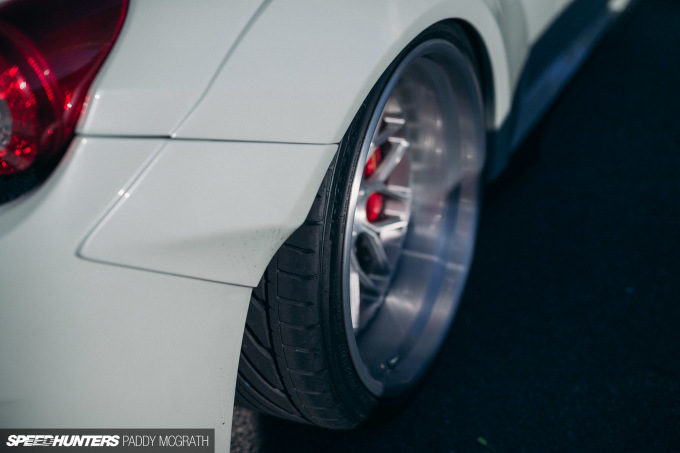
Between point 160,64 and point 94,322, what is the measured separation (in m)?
0.37

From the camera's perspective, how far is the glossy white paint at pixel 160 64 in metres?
0.91

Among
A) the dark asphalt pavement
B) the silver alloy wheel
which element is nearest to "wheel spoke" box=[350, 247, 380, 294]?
the silver alloy wheel

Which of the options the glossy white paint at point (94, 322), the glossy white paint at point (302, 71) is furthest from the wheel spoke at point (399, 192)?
the glossy white paint at point (94, 322)

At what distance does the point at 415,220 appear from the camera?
1932 mm

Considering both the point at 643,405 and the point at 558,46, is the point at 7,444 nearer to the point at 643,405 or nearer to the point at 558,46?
the point at 643,405

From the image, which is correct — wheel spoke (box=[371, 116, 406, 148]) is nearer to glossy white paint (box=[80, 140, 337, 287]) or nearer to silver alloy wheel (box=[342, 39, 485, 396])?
silver alloy wheel (box=[342, 39, 485, 396])

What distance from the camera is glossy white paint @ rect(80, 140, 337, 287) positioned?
932 millimetres

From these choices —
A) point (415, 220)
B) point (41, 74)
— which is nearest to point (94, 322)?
point (41, 74)

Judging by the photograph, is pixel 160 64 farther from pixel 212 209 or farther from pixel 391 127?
pixel 391 127

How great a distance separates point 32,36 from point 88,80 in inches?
3.5

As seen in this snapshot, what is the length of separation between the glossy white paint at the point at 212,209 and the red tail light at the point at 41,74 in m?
0.13

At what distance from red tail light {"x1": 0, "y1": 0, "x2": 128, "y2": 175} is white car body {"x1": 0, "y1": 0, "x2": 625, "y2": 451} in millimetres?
30

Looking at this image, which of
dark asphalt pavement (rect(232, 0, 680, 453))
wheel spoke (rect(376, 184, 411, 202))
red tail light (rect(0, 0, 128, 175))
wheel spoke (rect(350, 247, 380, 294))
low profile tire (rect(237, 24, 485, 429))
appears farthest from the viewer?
wheel spoke (rect(376, 184, 411, 202))

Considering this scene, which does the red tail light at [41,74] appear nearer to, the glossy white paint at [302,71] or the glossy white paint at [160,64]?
the glossy white paint at [160,64]
